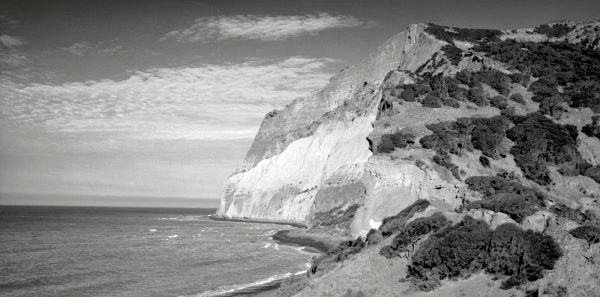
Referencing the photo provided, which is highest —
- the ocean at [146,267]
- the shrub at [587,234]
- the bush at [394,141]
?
the bush at [394,141]

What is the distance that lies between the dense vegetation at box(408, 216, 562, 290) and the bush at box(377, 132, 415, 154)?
11669mm

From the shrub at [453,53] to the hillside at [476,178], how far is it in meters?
0.29

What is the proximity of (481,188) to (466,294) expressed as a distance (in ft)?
42.1

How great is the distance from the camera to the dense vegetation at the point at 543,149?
1216 inches

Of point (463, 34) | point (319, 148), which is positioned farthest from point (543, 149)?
point (319, 148)

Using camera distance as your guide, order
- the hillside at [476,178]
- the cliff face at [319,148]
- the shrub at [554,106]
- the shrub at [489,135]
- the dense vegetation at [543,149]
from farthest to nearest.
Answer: the cliff face at [319,148]
the shrub at [554,106]
the shrub at [489,135]
the dense vegetation at [543,149]
the hillside at [476,178]

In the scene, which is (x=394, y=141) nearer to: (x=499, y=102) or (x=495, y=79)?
(x=499, y=102)

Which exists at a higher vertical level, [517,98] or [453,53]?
[453,53]

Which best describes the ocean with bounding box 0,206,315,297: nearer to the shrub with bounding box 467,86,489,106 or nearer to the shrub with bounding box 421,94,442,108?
the shrub with bounding box 421,94,442,108

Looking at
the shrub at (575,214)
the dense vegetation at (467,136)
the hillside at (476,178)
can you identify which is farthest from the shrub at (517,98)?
the shrub at (575,214)

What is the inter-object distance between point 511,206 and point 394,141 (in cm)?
1167

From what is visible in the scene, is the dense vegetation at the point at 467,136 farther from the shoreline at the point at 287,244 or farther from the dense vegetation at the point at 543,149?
the shoreline at the point at 287,244

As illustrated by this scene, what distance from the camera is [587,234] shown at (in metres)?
15.5

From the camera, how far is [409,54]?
6469 cm
